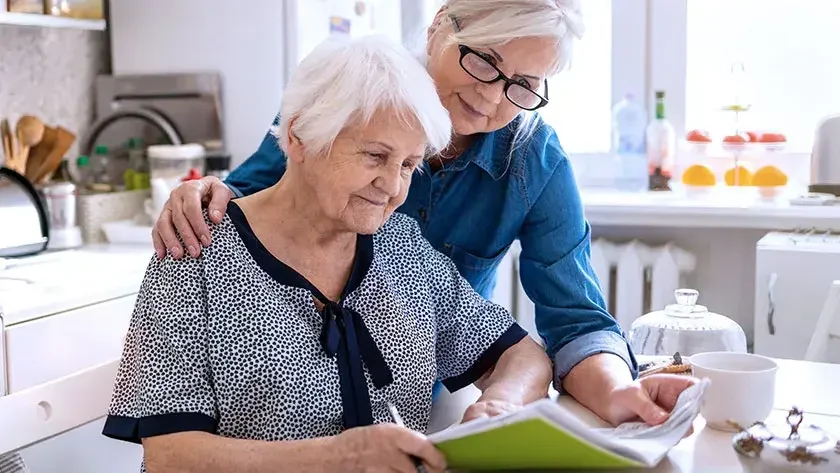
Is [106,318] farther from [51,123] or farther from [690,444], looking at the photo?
[690,444]

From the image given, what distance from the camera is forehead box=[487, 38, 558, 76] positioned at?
4.82 feet

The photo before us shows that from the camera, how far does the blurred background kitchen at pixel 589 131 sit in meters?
2.62

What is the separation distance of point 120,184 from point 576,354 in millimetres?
2185

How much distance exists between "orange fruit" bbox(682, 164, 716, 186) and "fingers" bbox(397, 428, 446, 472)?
1941 mm

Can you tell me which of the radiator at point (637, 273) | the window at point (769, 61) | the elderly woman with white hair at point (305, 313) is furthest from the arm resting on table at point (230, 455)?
the window at point (769, 61)

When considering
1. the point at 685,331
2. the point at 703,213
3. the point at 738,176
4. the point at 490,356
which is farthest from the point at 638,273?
the point at 490,356

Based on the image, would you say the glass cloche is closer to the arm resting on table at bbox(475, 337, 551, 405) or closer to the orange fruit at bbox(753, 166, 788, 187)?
the arm resting on table at bbox(475, 337, 551, 405)

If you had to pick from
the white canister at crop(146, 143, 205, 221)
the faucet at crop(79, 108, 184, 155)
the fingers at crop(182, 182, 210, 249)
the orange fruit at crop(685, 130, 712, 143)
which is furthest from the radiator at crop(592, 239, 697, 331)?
the fingers at crop(182, 182, 210, 249)

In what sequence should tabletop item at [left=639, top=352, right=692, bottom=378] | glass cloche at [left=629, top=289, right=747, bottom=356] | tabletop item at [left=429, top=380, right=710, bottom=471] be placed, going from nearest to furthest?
1. tabletop item at [left=429, top=380, right=710, bottom=471]
2. tabletop item at [left=639, top=352, right=692, bottom=378]
3. glass cloche at [left=629, top=289, right=747, bottom=356]

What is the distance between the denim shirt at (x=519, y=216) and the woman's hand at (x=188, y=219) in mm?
125

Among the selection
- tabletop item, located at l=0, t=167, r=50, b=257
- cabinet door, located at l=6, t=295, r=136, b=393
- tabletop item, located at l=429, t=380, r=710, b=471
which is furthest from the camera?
tabletop item, located at l=0, t=167, r=50, b=257

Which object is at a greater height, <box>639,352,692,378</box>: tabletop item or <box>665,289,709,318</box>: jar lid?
<box>665,289,709,318</box>: jar lid

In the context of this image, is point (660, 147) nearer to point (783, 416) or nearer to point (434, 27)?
point (434, 27)

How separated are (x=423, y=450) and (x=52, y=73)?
2.44m
